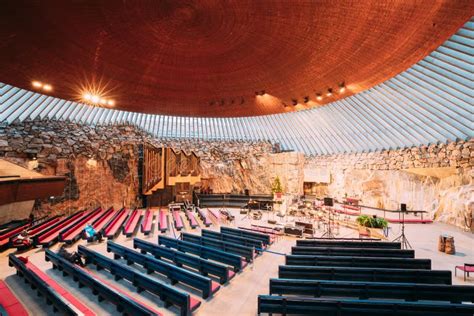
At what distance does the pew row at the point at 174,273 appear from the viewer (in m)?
4.68

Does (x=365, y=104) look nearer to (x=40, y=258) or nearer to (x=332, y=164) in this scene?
(x=332, y=164)

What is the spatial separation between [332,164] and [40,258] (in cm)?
2074

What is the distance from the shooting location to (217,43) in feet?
28.3

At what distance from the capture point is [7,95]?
14.0 meters

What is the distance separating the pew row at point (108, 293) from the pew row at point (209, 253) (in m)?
2.42

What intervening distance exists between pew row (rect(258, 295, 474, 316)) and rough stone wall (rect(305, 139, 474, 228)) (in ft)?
36.0

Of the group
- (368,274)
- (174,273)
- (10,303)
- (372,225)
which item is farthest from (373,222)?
(10,303)

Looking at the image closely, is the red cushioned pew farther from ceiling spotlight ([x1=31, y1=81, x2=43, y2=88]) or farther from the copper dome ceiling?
ceiling spotlight ([x1=31, y1=81, x2=43, y2=88])

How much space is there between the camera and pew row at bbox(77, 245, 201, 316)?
394 centimetres

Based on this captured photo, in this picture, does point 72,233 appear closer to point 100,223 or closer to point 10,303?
point 100,223

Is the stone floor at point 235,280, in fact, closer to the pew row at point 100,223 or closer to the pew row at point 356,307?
the pew row at point 100,223

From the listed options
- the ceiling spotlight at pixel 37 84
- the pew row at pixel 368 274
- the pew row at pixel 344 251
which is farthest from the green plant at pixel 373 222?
the ceiling spotlight at pixel 37 84

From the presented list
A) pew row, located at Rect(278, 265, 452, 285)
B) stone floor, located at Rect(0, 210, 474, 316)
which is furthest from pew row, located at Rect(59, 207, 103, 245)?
pew row, located at Rect(278, 265, 452, 285)

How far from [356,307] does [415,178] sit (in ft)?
50.6
